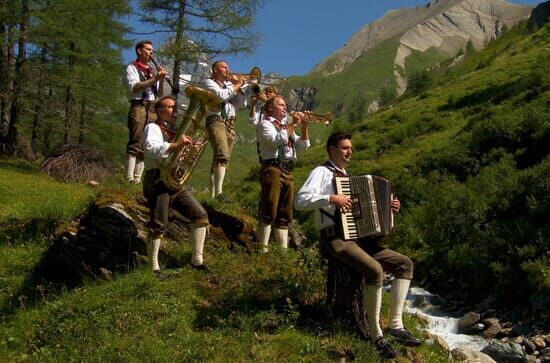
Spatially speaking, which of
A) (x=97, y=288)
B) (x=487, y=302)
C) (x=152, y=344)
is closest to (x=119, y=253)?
(x=97, y=288)

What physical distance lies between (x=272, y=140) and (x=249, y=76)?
2.07m

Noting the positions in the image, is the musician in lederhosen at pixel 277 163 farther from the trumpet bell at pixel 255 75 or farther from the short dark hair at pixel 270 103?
Result: the trumpet bell at pixel 255 75

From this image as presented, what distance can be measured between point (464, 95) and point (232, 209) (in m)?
19.6

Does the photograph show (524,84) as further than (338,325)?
Yes

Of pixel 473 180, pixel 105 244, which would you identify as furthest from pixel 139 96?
pixel 473 180

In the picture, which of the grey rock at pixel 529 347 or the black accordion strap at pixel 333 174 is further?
the grey rock at pixel 529 347

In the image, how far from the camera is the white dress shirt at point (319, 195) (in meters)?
6.00

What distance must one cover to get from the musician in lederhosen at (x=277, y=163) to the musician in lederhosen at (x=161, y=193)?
1.01 metres

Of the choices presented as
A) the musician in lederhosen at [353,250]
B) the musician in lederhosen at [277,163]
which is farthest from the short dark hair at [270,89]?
the musician in lederhosen at [353,250]

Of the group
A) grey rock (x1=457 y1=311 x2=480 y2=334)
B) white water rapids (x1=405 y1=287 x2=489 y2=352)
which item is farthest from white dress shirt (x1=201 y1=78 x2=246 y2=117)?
grey rock (x1=457 y1=311 x2=480 y2=334)

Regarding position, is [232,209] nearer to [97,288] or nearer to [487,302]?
[97,288]

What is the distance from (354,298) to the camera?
644cm

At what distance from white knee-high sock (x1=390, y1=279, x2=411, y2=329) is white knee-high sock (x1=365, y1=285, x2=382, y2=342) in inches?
10.0

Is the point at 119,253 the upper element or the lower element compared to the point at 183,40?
lower
